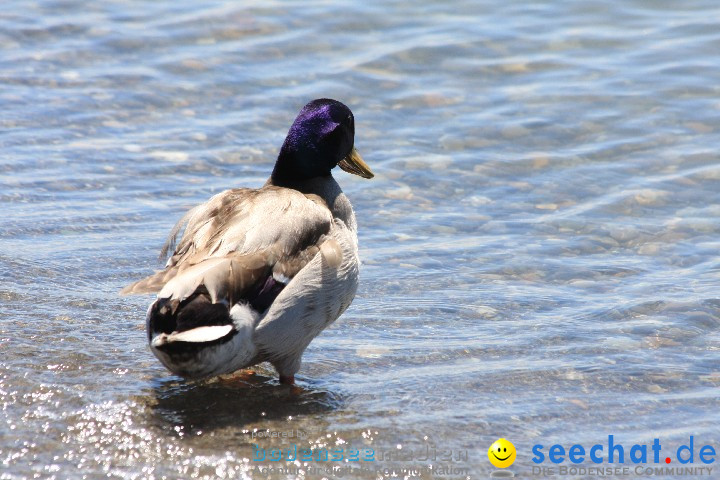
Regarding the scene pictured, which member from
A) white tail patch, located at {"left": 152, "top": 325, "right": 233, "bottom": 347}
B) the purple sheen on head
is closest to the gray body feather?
white tail patch, located at {"left": 152, "top": 325, "right": 233, "bottom": 347}

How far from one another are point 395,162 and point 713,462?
15.7ft

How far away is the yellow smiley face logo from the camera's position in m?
4.69

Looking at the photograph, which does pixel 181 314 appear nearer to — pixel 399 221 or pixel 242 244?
pixel 242 244

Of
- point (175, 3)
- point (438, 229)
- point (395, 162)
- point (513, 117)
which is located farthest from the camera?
point (175, 3)

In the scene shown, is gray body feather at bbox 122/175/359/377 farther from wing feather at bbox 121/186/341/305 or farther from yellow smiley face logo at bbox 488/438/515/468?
yellow smiley face logo at bbox 488/438/515/468

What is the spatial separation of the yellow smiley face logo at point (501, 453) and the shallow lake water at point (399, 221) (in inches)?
1.7

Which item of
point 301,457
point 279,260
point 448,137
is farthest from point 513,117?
point 301,457

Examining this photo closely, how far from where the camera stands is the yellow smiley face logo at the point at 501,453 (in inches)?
185

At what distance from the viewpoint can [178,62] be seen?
11336 mm

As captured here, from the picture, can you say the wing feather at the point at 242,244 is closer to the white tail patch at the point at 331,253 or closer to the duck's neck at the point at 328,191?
the white tail patch at the point at 331,253

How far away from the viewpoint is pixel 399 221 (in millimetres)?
8180

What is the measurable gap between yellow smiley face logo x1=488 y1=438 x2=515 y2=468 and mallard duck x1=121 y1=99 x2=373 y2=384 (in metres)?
1.09

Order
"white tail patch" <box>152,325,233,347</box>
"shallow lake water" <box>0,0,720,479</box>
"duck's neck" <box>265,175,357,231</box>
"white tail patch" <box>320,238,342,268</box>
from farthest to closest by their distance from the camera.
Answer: "duck's neck" <box>265,175,357,231</box>, "white tail patch" <box>320,238,342,268</box>, "shallow lake water" <box>0,0,720,479</box>, "white tail patch" <box>152,325,233,347</box>

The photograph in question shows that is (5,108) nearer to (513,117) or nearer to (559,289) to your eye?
(513,117)
